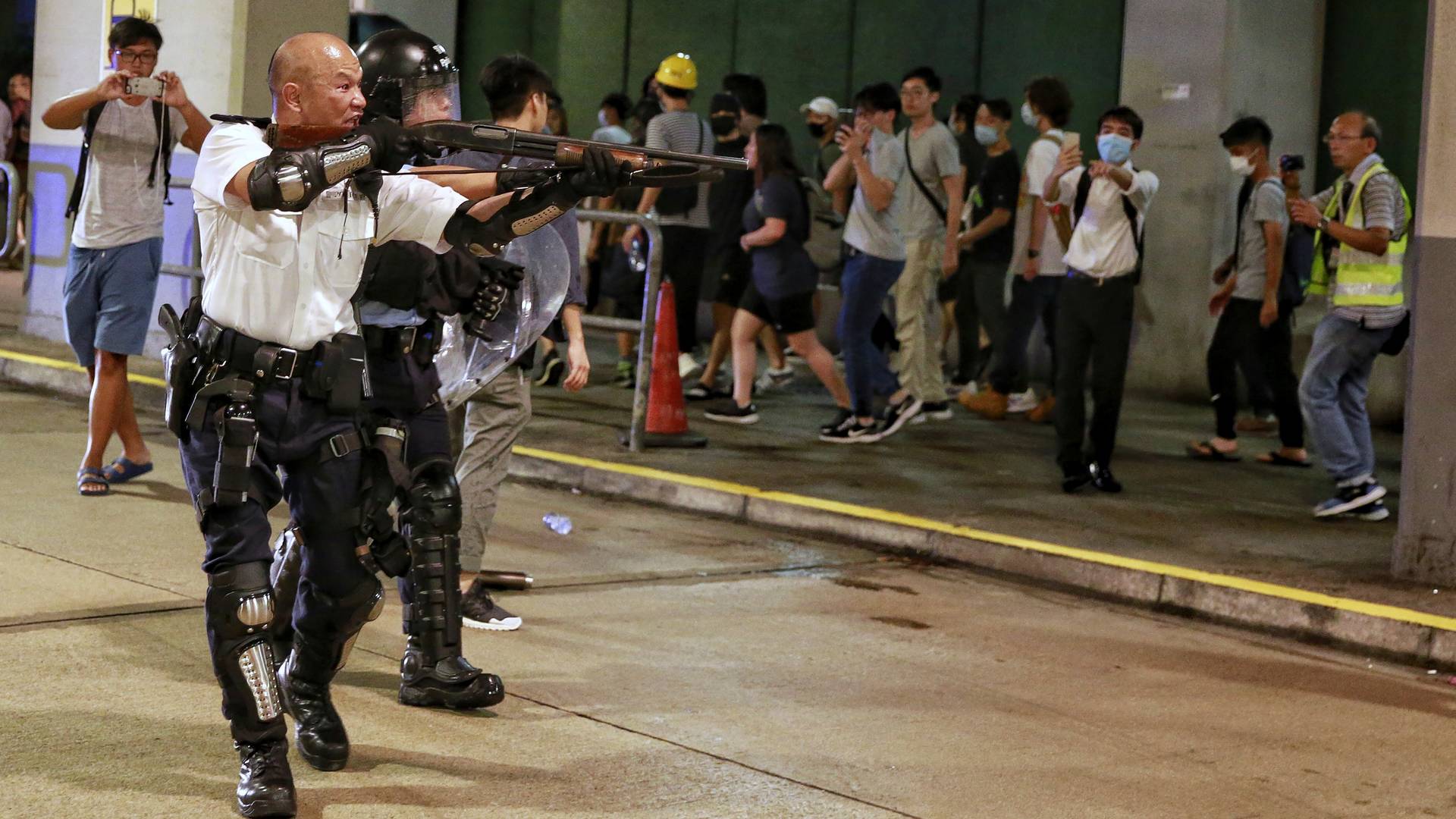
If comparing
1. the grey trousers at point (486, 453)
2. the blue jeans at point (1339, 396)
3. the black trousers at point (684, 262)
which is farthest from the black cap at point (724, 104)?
the grey trousers at point (486, 453)

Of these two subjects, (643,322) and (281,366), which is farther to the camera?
(643,322)

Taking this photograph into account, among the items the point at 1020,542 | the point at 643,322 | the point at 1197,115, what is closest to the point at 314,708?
the point at 1020,542

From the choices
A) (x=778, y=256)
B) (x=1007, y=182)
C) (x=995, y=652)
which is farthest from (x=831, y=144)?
(x=995, y=652)

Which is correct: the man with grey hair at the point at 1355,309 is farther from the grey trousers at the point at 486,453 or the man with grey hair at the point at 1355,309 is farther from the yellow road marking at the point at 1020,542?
the grey trousers at the point at 486,453

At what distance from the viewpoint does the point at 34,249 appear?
13594mm

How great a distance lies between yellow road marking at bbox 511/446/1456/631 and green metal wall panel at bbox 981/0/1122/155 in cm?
640

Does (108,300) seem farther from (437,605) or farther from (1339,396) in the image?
(1339,396)

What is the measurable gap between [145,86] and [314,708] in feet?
13.8

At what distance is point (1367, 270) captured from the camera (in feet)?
30.0

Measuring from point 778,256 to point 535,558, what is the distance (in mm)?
3726

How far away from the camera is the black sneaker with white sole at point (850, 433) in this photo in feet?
36.3

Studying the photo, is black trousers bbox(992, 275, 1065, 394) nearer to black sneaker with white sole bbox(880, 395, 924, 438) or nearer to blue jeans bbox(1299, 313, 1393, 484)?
black sneaker with white sole bbox(880, 395, 924, 438)

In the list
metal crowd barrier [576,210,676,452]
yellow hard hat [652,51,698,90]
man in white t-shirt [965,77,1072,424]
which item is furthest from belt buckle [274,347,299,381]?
yellow hard hat [652,51,698,90]

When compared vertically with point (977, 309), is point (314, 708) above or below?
below
